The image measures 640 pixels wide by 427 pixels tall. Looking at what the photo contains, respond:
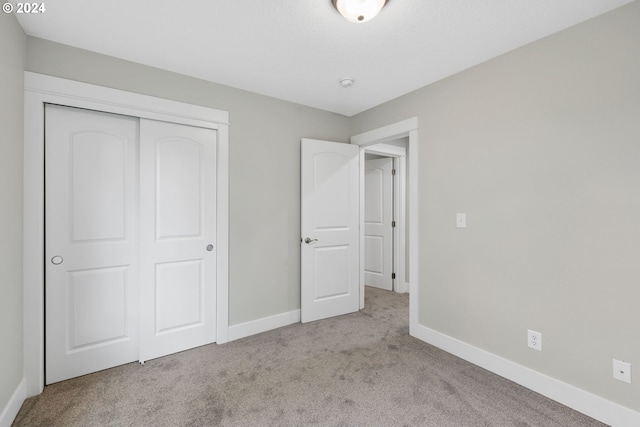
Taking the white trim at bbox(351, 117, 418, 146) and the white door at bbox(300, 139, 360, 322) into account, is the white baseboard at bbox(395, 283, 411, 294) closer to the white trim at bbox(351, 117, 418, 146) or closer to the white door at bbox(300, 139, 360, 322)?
the white door at bbox(300, 139, 360, 322)

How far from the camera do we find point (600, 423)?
1.65 metres

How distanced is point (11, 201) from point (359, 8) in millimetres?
2281

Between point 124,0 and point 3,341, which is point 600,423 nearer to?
point 3,341

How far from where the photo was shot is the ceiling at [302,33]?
64.3 inches

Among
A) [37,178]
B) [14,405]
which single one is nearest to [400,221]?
[37,178]

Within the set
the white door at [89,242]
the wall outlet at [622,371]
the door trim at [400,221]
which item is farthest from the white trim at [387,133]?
the white door at [89,242]

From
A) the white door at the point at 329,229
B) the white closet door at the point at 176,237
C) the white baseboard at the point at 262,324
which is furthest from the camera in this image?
the white door at the point at 329,229

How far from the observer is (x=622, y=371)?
1.61 metres

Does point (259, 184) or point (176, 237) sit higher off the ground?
point (259, 184)

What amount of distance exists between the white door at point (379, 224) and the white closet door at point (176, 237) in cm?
272

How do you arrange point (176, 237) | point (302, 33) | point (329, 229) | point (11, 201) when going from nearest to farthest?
point (11, 201) → point (302, 33) → point (176, 237) → point (329, 229)

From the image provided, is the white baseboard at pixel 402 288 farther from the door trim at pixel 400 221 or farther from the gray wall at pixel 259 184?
the gray wall at pixel 259 184

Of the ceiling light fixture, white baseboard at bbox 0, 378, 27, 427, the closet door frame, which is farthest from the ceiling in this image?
white baseboard at bbox 0, 378, 27, 427

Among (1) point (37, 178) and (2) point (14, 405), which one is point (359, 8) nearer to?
(1) point (37, 178)
